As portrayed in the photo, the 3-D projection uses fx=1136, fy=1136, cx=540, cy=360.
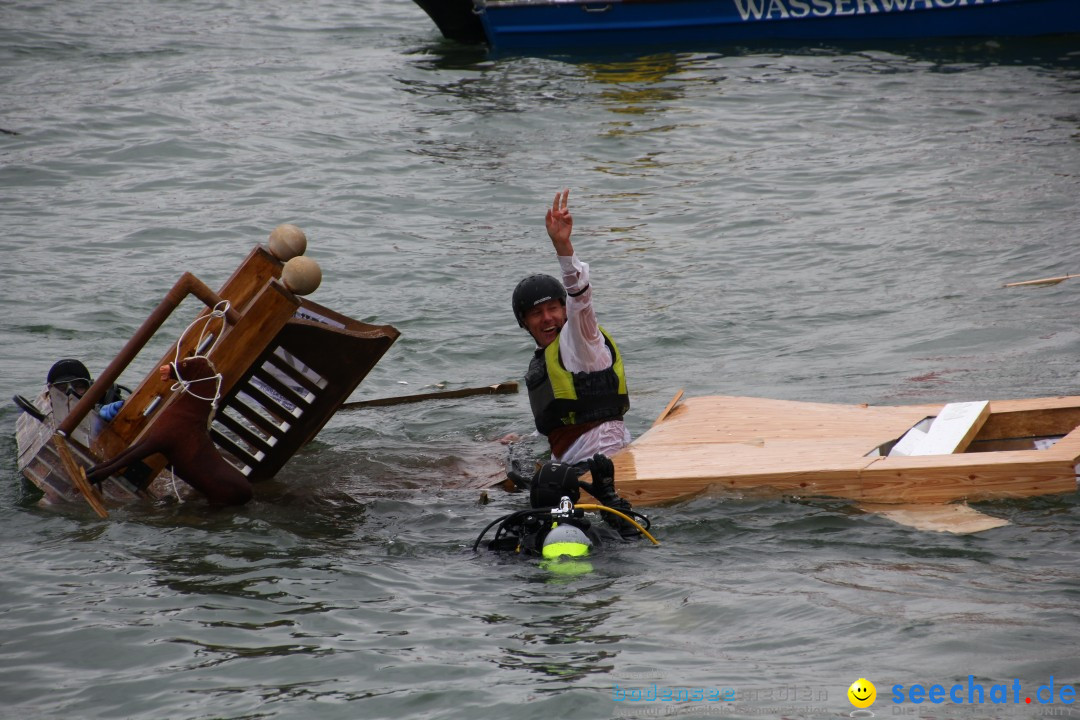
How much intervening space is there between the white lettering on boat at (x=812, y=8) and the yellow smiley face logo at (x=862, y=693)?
17425 millimetres

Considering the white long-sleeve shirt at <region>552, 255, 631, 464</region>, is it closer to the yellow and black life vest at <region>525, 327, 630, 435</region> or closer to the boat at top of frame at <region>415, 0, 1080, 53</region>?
the yellow and black life vest at <region>525, 327, 630, 435</region>

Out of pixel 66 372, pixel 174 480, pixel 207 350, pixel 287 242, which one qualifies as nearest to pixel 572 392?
pixel 287 242

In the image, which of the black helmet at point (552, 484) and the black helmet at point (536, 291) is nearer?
the black helmet at point (552, 484)

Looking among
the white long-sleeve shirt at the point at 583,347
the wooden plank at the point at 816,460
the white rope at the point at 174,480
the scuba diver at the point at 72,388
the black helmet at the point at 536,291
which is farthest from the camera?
the scuba diver at the point at 72,388

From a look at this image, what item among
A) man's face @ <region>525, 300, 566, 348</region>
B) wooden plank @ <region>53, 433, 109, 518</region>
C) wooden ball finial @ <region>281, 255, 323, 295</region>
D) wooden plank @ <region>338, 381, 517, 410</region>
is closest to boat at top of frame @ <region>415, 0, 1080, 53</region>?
wooden plank @ <region>338, 381, 517, 410</region>

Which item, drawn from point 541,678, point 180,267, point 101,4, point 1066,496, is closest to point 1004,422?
point 1066,496

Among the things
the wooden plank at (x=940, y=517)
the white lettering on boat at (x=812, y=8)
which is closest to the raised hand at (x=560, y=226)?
the wooden plank at (x=940, y=517)

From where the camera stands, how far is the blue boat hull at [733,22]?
1908 centimetres

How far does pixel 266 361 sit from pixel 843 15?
15.9 meters

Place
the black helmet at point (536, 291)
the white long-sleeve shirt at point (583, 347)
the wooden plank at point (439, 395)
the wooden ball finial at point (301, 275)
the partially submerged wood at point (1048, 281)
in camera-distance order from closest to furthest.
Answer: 1. the white long-sleeve shirt at point (583, 347)
2. the wooden ball finial at point (301, 275)
3. the black helmet at point (536, 291)
4. the wooden plank at point (439, 395)
5. the partially submerged wood at point (1048, 281)

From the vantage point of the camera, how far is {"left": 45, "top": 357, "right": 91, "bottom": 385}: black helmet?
6.80 meters

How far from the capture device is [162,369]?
19.9 ft

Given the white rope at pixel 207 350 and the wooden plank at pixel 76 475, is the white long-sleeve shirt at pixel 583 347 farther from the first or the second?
the wooden plank at pixel 76 475

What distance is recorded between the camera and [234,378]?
6.10m
